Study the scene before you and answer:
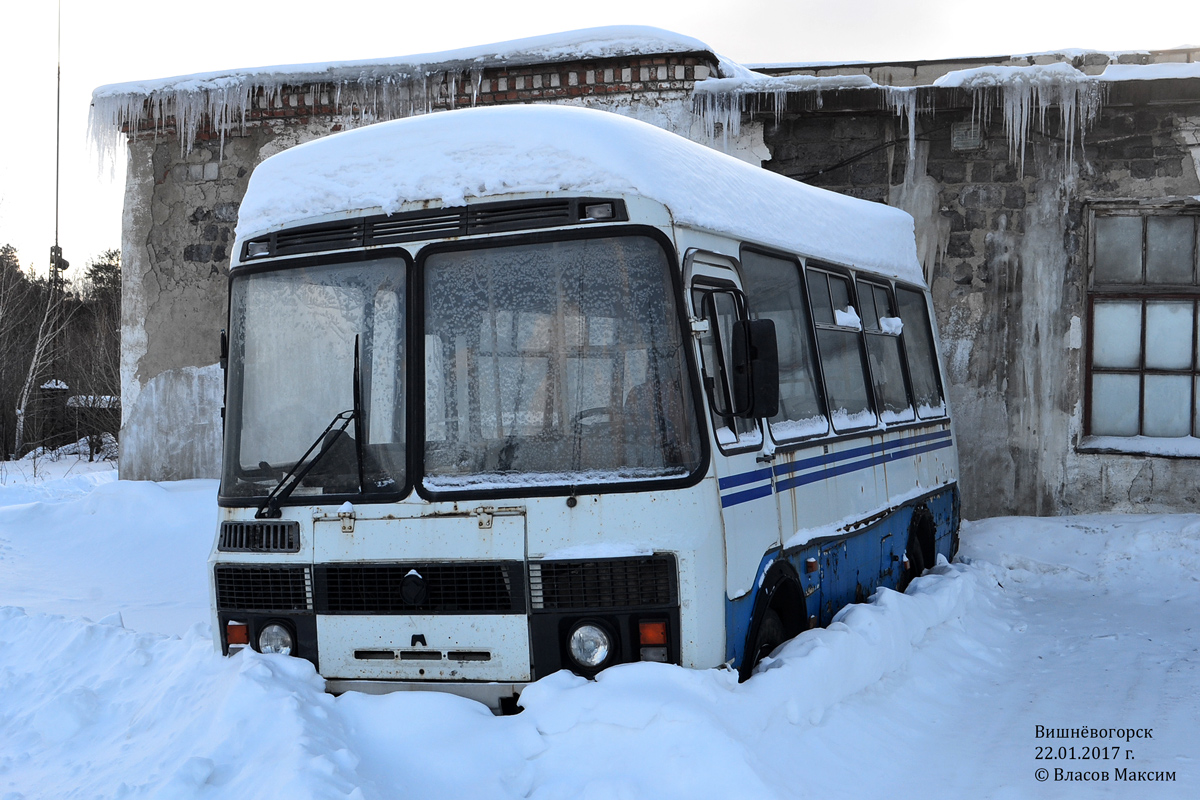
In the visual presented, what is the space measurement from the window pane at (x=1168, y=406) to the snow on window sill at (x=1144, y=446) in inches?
3.6

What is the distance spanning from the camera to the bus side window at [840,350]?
5.93 metres

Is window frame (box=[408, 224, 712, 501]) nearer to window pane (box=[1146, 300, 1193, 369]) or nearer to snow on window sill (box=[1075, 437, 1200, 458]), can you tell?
snow on window sill (box=[1075, 437, 1200, 458])

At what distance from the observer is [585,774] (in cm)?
371

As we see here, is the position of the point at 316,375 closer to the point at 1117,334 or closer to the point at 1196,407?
the point at 1117,334

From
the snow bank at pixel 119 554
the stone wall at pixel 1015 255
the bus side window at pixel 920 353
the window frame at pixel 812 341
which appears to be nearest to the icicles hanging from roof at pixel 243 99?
the stone wall at pixel 1015 255

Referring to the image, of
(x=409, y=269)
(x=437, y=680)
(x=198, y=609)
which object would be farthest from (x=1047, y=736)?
(x=198, y=609)

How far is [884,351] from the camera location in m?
7.17

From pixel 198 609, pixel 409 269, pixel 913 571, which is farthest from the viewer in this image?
pixel 198 609

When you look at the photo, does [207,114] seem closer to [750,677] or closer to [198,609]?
[198,609]

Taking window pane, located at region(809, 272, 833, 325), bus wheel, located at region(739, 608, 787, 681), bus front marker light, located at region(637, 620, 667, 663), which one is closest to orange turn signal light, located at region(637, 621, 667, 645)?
bus front marker light, located at region(637, 620, 667, 663)

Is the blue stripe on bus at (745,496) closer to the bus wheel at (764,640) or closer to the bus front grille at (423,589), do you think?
the bus wheel at (764,640)

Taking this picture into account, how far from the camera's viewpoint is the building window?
10383mm

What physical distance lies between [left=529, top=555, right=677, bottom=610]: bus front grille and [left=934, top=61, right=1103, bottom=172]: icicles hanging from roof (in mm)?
7781

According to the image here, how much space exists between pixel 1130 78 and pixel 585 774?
8.84m
